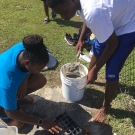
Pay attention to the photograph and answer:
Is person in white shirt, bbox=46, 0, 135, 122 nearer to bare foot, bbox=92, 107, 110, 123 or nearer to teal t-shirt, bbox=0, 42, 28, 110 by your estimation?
bare foot, bbox=92, 107, 110, 123

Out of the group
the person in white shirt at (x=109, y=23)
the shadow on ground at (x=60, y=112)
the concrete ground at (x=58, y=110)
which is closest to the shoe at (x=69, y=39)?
the concrete ground at (x=58, y=110)

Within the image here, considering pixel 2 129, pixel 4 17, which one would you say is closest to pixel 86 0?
pixel 2 129

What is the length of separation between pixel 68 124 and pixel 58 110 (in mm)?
321

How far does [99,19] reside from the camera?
2.26 meters

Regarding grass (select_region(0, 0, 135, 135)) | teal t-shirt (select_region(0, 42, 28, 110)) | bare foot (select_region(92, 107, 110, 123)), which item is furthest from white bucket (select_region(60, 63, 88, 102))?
teal t-shirt (select_region(0, 42, 28, 110))

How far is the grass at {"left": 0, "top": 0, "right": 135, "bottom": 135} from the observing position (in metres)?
3.36

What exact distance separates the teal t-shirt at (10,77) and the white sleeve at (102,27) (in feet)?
2.46

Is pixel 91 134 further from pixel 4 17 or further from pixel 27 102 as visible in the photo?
pixel 4 17

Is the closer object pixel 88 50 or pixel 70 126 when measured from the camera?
pixel 70 126

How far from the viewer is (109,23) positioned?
91.8 inches

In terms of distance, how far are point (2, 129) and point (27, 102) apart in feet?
3.22

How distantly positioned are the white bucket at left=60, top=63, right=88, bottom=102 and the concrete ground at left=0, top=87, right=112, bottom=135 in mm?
97

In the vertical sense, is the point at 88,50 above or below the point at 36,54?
below

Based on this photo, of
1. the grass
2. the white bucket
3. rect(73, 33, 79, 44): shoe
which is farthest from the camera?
rect(73, 33, 79, 44): shoe
